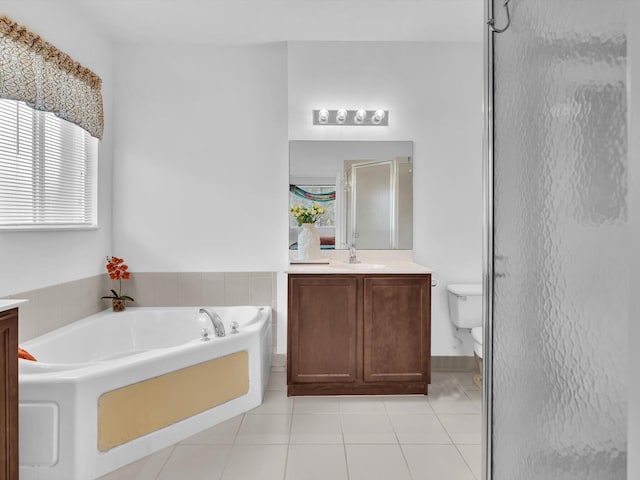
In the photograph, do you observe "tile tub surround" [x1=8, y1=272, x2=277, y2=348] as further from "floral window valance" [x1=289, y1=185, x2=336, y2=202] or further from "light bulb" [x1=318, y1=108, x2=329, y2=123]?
"light bulb" [x1=318, y1=108, x2=329, y2=123]

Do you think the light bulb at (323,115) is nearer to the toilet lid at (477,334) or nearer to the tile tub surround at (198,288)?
the tile tub surround at (198,288)

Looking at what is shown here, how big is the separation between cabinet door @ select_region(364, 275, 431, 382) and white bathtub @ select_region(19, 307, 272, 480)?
0.80 meters

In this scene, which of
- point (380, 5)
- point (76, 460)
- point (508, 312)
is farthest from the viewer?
point (380, 5)

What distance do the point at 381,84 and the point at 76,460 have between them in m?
3.24

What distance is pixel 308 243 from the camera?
3.62 meters

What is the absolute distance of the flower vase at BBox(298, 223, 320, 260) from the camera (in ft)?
11.8

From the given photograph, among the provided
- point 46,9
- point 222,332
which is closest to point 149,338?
point 222,332

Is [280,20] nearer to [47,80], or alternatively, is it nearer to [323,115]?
[323,115]

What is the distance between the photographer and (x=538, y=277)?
97 cm

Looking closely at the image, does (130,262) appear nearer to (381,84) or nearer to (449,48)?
(381,84)

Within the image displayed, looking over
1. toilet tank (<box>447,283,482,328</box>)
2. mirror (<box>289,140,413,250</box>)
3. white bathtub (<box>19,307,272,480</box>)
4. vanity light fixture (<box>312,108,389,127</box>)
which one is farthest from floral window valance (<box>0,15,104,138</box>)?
toilet tank (<box>447,283,482,328</box>)

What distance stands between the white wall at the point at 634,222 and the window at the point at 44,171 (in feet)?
9.10

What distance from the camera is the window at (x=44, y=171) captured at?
8.10 ft

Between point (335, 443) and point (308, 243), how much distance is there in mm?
1584
